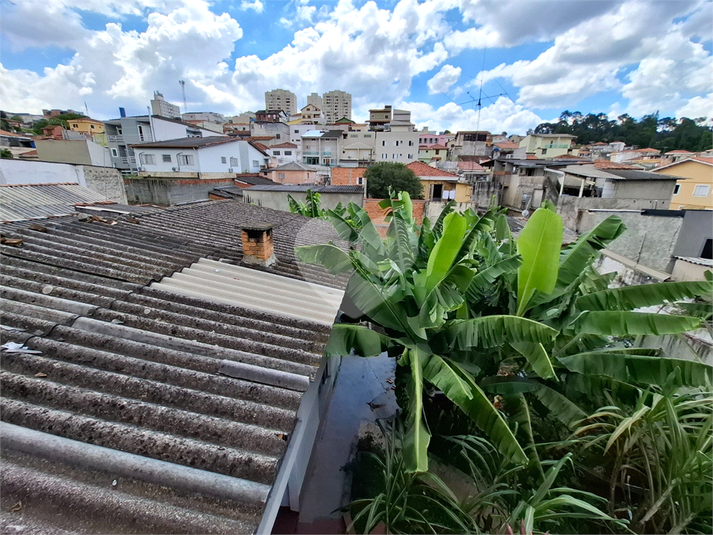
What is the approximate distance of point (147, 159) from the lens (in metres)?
24.9

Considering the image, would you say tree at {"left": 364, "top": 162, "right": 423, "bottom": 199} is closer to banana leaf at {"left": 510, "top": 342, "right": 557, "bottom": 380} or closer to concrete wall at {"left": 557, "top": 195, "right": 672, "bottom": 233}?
concrete wall at {"left": 557, "top": 195, "right": 672, "bottom": 233}

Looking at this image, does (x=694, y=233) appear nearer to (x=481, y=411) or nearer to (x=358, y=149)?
(x=481, y=411)

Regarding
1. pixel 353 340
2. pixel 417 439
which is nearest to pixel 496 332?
pixel 417 439

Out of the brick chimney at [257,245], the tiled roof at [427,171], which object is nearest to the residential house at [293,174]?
the tiled roof at [427,171]

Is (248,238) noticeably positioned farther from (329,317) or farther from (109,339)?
(109,339)

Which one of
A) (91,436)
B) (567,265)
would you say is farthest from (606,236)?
(91,436)

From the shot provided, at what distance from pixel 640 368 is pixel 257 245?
460 cm

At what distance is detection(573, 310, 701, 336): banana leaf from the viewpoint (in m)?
2.90

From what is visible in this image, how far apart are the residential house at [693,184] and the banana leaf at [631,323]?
82.4 ft

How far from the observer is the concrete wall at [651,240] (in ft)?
29.1

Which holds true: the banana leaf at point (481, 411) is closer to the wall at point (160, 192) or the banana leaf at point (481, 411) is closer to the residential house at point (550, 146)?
the wall at point (160, 192)

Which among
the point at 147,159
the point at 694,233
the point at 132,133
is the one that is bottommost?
the point at 694,233

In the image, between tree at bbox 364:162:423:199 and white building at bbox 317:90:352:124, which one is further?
white building at bbox 317:90:352:124

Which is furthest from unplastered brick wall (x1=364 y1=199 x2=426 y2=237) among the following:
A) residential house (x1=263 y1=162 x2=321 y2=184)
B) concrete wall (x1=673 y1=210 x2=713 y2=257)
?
residential house (x1=263 y1=162 x2=321 y2=184)
